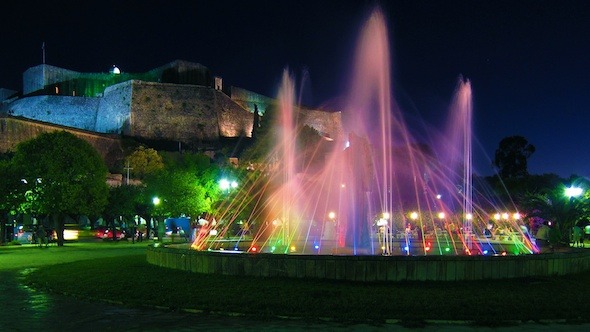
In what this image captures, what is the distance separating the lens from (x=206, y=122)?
92188mm

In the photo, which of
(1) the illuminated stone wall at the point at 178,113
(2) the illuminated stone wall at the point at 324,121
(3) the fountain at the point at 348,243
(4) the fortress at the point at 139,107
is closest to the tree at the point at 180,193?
(3) the fountain at the point at 348,243

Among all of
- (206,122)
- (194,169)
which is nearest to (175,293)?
(194,169)

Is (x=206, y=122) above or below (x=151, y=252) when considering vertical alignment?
above

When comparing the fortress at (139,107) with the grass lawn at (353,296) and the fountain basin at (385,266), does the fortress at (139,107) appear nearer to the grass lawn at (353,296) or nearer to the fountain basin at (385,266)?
the fountain basin at (385,266)

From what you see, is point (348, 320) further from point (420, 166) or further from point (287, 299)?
point (420, 166)

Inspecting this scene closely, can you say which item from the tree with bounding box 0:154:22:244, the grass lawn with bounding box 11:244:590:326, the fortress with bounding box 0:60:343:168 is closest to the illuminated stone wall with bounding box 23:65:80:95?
the fortress with bounding box 0:60:343:168

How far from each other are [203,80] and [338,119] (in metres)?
26.0

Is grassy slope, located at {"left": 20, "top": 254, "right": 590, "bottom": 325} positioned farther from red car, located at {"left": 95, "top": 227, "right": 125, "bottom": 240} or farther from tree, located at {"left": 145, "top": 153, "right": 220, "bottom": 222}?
tree, located at {"left": 145, "top": 153, "right": 220, "bottom": 222}

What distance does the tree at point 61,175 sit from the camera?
34.4 meters

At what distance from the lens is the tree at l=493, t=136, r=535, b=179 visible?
9088 centimetres

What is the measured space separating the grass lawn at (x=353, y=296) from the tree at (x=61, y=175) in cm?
2229

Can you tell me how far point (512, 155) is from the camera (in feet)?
302

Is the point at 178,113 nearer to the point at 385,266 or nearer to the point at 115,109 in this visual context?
the point at 115,109

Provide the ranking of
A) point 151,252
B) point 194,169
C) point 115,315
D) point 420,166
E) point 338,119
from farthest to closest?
point 338,119 → point 420,166 → point 194,169 → point 151,252 → point 115,315
